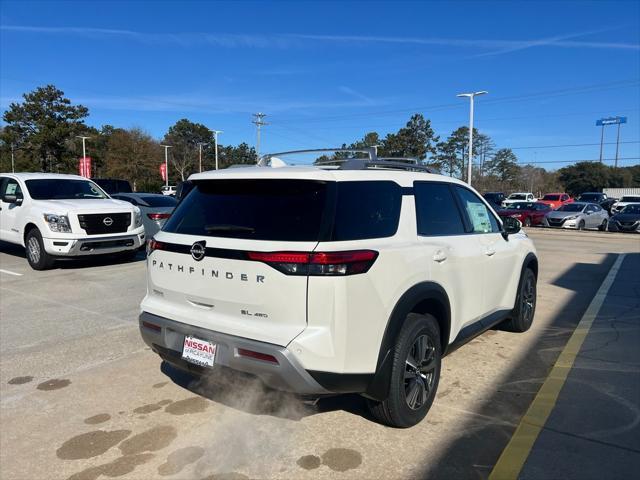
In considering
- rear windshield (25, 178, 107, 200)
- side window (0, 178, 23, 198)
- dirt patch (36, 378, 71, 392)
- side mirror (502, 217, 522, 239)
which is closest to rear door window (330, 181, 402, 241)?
side mirror (502, 217, 522, 239)

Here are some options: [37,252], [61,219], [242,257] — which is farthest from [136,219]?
[242,257]

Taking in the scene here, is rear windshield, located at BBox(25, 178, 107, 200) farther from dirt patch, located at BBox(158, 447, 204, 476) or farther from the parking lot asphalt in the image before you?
dirt patch, located at BBox(158, 447, 204, 476)

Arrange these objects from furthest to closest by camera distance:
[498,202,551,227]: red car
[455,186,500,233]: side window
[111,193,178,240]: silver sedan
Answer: [498,202,551,227]: red car
[111,193,178,240]: silver sedan
[455,186,500,233]: side window

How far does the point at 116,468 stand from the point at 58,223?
7.43 metres

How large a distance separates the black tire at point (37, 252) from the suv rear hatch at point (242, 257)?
22.7 feet

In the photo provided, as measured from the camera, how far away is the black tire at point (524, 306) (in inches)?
213

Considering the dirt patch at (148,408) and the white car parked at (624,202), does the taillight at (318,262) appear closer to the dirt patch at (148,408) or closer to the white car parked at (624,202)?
the dirt patch at (148,408)

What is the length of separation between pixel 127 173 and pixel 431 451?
240 ft

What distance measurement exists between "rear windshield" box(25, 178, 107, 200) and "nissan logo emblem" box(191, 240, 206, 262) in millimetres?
8369

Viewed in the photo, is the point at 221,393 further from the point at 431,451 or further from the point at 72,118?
the point at 72,118

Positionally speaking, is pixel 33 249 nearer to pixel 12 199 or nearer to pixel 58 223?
pixel 58 223

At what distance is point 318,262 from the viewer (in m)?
2.76

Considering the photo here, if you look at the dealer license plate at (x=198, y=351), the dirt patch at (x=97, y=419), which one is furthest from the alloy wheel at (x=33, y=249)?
the dealer license plate at (x=198, y=351)

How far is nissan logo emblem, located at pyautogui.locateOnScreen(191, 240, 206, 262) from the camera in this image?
3.17 m
